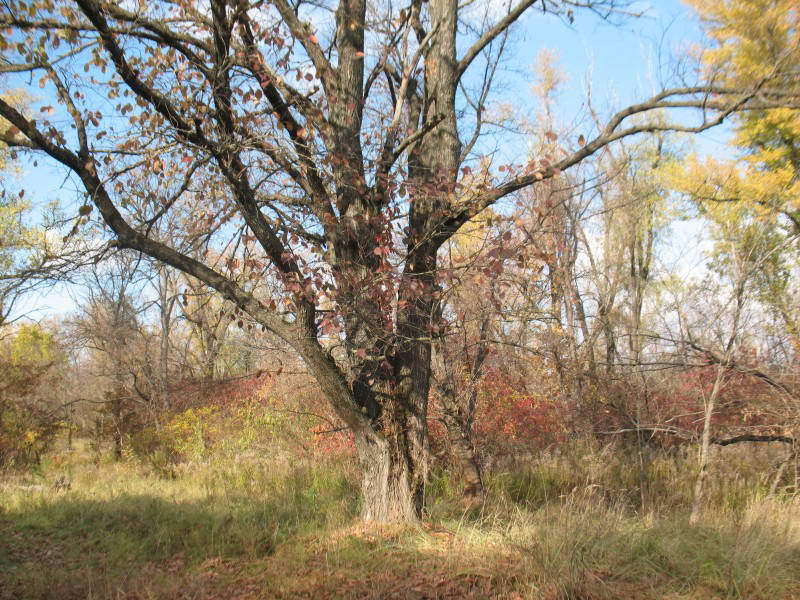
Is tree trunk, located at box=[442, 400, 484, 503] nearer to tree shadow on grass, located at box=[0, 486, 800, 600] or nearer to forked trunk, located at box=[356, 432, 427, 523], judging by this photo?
tree shadow on grass, located at box=[0, 486, 800, 600]

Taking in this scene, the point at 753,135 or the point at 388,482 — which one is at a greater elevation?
the point at 753,135

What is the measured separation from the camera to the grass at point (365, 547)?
4.09 metres

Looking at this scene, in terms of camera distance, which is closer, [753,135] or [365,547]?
[365,547]

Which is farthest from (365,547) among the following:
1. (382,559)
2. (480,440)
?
(480,440)

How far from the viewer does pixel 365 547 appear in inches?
200

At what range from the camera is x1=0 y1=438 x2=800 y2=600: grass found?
4.09 m

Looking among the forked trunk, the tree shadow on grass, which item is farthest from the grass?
the forked trunk

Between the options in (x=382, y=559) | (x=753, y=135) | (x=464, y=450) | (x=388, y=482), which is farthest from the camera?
(x=753, y=135)

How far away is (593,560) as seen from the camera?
14.1 ft

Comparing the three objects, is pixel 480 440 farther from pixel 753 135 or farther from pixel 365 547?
pixel 753 135

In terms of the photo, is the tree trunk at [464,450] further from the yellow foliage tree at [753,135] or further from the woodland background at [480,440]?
the yellow foliage tree at [753,135]

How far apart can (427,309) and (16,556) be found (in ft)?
15.3

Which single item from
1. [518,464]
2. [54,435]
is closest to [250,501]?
[518,464]

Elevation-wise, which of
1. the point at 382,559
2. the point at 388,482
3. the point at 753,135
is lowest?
the point at 382,559
